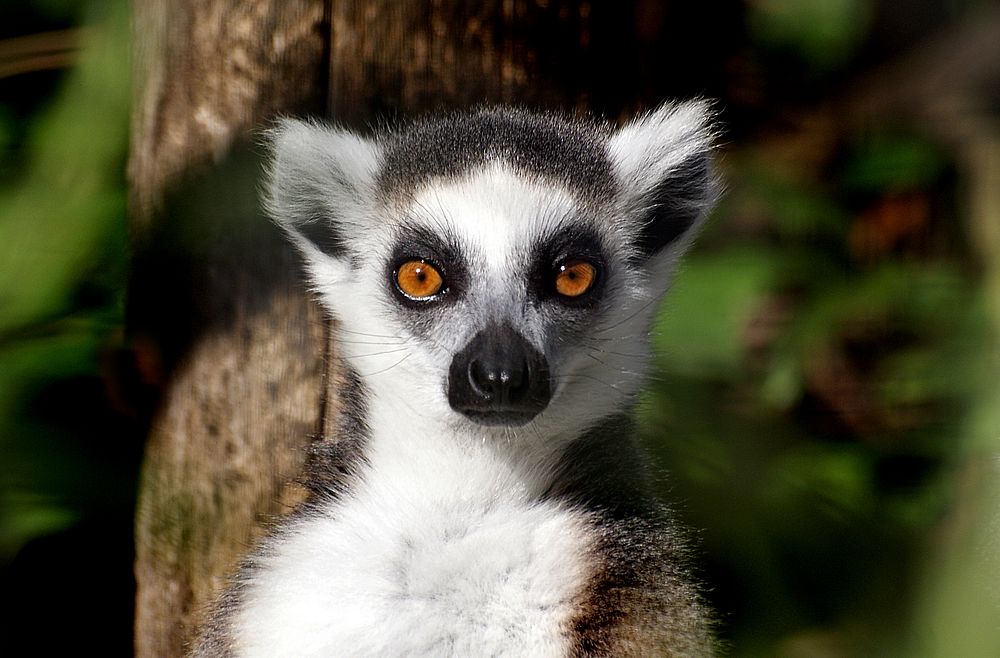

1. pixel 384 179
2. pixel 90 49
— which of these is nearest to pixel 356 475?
pixel 384 179

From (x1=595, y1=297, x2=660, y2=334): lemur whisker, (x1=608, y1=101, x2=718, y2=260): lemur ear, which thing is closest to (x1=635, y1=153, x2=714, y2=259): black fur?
(x1=608, y1=101, x2=718, y2=260): lemur ear

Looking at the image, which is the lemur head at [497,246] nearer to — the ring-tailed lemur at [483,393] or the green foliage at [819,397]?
the ring-tailed lemur at [483,393]

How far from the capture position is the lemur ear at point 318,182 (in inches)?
88.7

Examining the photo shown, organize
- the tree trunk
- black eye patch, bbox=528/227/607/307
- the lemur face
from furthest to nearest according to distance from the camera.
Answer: the tree trunk < black eye patch, bbox=528/227/607/307 < the lemur face

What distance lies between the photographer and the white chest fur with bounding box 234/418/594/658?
190cm

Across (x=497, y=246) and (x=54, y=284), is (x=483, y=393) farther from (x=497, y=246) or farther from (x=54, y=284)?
(x=54, y=284)

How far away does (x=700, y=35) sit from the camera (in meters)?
4.07

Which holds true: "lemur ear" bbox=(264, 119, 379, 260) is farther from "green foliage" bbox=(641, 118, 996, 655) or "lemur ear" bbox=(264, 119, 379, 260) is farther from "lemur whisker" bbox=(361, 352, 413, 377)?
"green foliage" bbox=(641, 118, 996, 655)

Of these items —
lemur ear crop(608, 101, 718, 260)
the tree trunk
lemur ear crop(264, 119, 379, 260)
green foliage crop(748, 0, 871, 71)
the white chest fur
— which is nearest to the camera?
the white chest fur

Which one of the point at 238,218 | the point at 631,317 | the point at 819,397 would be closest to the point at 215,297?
the point at 238,218

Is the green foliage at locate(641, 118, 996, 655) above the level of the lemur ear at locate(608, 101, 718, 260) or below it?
below

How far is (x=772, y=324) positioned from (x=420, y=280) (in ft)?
6.46

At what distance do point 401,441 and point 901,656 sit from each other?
3.49ft

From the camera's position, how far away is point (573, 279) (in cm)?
218
